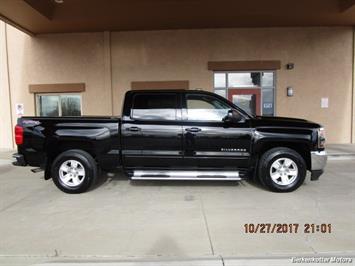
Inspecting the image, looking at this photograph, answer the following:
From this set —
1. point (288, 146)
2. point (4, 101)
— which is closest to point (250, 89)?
point (288, 146)

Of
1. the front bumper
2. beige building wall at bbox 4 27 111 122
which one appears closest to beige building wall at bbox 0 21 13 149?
beige building wall at bbox 4 27 111 122

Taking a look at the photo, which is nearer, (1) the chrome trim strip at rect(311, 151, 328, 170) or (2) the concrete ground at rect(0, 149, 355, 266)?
(2) the concrete ground at rect(0, 149, 355, 266)

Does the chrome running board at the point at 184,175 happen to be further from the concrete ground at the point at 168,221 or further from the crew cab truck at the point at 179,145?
the concrete ground at the point at 168,221

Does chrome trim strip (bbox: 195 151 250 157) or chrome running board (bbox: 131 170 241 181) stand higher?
chrome trim strip (bbox: 195 151 250 157)

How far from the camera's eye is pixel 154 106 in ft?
23.9

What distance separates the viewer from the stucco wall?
14.2 metres

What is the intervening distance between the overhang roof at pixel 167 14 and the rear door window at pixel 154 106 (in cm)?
524

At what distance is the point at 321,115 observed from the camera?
14.4m

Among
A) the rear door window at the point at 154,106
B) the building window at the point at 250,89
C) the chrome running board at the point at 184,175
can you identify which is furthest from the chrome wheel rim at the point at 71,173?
the building window at the point at 250,89

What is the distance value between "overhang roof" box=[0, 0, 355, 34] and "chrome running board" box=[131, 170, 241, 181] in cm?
643

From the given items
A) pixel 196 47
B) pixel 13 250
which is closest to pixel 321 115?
pixel 196 47

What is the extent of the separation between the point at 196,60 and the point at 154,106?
24.8 ft

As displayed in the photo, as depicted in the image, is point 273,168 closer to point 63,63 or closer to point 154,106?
point 154,106
